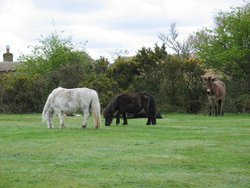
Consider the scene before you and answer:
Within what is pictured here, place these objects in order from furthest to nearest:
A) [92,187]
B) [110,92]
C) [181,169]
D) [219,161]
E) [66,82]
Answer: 1. [66,82]
2. [110,92]
3. [219,161]
4. [181,169]
5. [92,187]

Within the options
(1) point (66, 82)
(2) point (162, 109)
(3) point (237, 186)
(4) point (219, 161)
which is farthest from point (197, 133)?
(1) point (66, 82)

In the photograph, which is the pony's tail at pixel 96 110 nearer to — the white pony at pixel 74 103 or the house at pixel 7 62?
the white pony at pixel 74 103

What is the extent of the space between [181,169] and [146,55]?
3086cm

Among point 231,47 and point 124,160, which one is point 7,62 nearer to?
point 231,47

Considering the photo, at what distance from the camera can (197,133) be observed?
20500mm

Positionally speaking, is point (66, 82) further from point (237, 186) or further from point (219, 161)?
point (237, 186)

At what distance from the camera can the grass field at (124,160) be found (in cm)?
1073

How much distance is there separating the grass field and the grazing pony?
16.7 metres

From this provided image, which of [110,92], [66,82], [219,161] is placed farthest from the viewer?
[66,82]

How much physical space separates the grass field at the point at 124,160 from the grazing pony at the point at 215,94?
54.7 feet

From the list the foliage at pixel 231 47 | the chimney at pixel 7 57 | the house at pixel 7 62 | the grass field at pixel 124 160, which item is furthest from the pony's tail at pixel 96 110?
the chimney at pixel 7 57

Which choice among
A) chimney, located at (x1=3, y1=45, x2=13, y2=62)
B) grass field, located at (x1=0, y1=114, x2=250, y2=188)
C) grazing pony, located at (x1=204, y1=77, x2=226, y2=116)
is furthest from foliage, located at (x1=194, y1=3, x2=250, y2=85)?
chimney, located at (x1=3, y1=45, x2=13, y2=62)

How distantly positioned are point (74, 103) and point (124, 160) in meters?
10.5

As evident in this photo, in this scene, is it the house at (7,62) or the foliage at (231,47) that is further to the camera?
the house at (7,62)
